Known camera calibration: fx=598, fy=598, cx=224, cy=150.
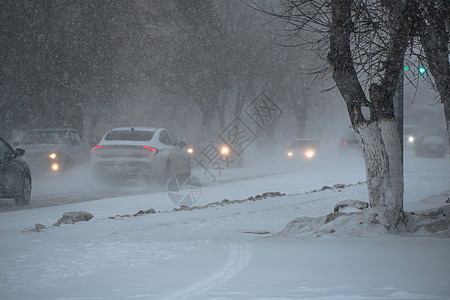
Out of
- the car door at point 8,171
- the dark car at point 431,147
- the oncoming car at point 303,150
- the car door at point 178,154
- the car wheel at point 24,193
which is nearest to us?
the car door at point 8,171

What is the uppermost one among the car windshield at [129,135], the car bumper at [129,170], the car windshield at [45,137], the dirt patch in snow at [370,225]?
the car windshield at [45,137]

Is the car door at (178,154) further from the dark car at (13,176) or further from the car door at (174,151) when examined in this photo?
the dark car at (13,176)

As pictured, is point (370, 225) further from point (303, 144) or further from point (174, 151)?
point (303, 144)

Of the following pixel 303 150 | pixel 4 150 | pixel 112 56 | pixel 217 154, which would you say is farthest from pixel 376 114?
pixel 303 150

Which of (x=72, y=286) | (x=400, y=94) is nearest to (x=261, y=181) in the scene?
(x=400, y=94)

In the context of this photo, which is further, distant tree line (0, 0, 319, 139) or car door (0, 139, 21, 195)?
distant tree line (0, 0, 319, 139)

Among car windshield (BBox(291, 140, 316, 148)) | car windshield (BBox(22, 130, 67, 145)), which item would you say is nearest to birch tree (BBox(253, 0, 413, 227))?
car windshield (BBox(22, 130, 67, 145))

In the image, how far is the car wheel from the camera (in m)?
12.1

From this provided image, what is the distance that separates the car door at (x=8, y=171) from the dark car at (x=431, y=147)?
33.1 metres

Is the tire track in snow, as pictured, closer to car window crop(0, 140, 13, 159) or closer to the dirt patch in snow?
the dirt patch in snow

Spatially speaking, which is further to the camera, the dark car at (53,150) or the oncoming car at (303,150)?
the oncoming car at (303,150)

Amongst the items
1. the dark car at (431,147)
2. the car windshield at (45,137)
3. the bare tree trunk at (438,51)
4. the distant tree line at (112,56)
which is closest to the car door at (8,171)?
the car windshield at (45,137)

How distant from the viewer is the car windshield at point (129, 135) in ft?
52.2

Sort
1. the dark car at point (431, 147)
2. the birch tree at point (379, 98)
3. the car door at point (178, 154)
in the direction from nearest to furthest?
the birch tree at point (379, 98) → the car door at point (178, 154) → the dark car at point (431, 147)
